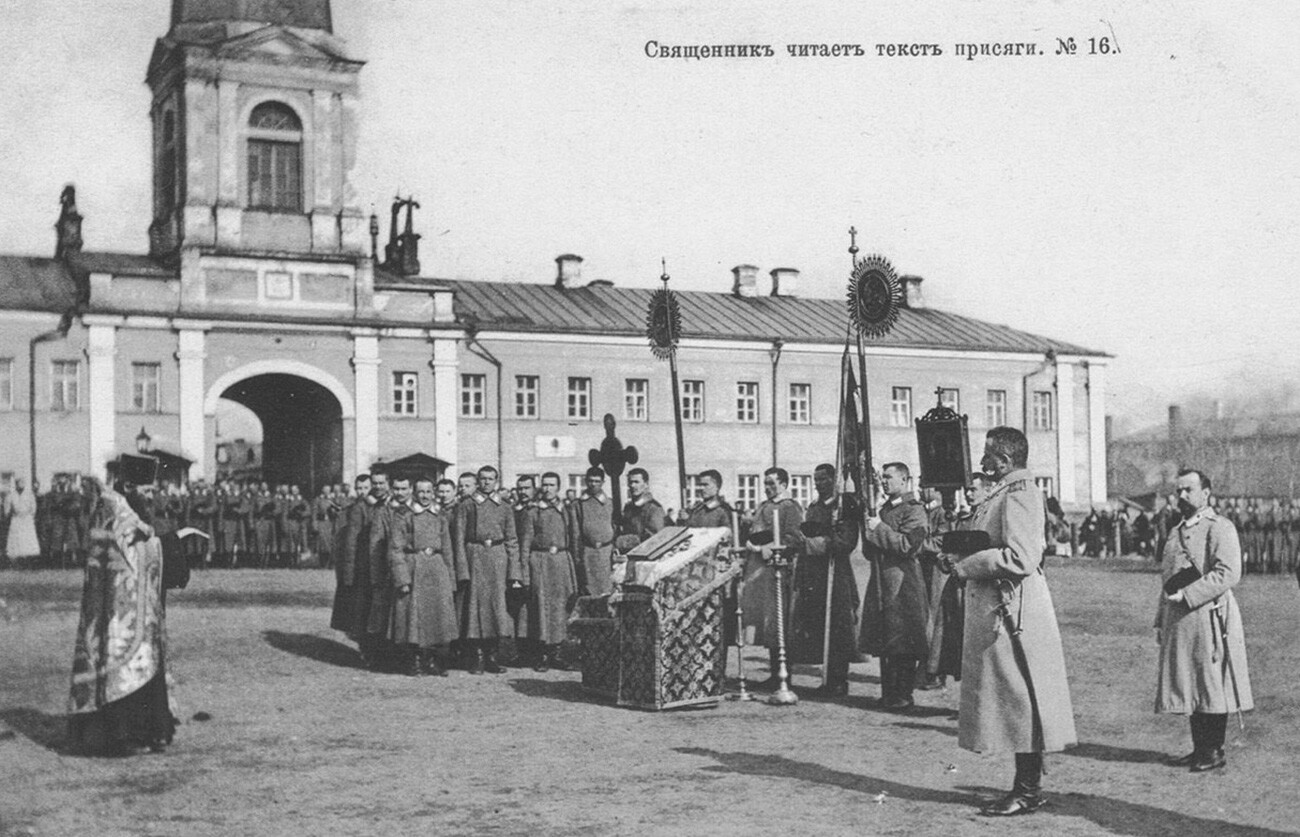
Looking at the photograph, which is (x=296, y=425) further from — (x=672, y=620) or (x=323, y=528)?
(x=672, y=620)

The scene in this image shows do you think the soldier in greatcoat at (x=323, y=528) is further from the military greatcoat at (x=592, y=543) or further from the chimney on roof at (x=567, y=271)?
the military greatcoat at (x=592, y=543)

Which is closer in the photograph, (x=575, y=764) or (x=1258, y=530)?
(x=575, y=764)

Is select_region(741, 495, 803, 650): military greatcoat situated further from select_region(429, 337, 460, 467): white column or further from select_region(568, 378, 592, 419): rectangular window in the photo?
select_region(568, 378, 592, 419): rectangular window

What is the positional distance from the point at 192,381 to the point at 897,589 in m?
20.7

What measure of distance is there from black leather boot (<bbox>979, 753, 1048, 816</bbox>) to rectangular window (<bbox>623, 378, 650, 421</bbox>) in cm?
2554

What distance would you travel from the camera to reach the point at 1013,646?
19.7 ft

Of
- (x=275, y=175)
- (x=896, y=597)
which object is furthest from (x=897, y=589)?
(x=275, y=175)

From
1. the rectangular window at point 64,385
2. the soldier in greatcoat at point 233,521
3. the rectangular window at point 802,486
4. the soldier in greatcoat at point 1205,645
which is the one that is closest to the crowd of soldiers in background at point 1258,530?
the rectangular window at point 802,486

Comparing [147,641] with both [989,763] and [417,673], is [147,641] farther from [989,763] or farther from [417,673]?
[989,763]

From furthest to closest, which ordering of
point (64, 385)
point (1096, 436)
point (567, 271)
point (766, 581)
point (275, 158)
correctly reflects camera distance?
point (1096, 436) → point (567, 271) → point (275, 158) → point (64, 385) → point (766, 581)

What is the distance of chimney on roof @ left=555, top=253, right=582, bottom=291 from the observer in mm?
33969

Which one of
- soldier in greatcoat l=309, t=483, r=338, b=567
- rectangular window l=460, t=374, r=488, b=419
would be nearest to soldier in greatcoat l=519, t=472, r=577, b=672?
soldier in greatcoat l=309, t=483, r=338, b=567

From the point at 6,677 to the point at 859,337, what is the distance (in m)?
6.99

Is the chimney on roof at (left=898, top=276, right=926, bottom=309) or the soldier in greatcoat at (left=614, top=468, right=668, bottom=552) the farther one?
the chimney on roof at (left=898, top=276, right=926, bottom=309)
